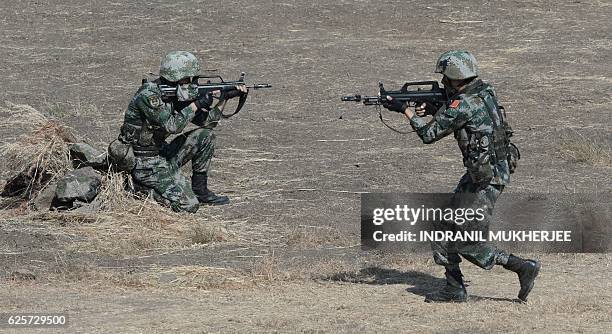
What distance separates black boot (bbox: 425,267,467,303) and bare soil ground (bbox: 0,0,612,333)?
10 centimetres

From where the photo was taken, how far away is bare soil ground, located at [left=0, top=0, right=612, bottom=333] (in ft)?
30.8

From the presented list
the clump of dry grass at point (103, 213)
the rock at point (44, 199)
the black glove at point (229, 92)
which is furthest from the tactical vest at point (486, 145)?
the rock at point (44, 199)

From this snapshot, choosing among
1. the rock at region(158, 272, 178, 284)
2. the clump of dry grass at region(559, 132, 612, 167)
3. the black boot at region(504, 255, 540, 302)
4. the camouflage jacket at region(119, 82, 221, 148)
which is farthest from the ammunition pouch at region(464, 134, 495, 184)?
the clump of dry grass at region(559, 132, 612, 167)

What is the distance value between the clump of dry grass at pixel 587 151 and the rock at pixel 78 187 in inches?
205

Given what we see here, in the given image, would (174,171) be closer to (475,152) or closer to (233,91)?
(233,91)

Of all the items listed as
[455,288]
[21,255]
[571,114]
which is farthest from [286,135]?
[455,288]

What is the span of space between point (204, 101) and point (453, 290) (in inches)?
152

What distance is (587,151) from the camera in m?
14.5

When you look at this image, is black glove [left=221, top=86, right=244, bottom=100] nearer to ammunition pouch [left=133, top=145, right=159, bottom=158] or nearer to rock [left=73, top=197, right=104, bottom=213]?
ammunition pouch [left=133, top=145, right=159, bottom=158]

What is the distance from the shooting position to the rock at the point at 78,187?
12.1m

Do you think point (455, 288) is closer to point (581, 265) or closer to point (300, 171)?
point (581, 265)

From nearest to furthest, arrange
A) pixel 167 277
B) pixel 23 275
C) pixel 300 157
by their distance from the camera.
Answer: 1. pixel 23 275
2. pixel 167 277
3. pixel 300 157

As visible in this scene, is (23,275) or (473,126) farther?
(23,275)

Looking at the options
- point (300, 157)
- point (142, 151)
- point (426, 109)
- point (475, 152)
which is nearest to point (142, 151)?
point (142, 151)
